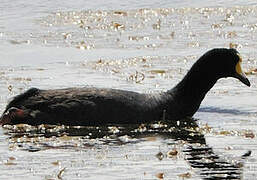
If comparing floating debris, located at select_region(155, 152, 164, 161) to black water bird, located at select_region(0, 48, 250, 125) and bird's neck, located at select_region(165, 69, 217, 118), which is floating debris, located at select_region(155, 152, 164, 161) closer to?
black water bird, located at select_region(0, 48, 250, 125)

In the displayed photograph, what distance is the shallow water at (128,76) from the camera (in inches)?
476

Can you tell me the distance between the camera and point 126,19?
2897cm

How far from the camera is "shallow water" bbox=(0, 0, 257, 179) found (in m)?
12.1

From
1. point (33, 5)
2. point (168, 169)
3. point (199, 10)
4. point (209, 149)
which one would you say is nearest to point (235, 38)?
point (199, 10)

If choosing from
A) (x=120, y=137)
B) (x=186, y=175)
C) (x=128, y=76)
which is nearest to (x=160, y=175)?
(x=186, y=175)

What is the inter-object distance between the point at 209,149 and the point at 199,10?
17931mm

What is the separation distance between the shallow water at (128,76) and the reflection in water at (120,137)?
0.02 m

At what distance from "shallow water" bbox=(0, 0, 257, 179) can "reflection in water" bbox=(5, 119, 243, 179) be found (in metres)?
0.02

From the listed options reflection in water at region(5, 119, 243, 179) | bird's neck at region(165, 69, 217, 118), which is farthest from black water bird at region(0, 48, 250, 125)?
bird's neck at region(165, 69, 217, 118)

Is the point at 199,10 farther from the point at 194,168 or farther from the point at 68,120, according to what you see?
Answer: the point at 194,168

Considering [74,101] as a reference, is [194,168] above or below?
below

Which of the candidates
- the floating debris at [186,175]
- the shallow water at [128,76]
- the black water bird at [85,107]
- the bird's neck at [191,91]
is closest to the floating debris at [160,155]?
the shallow water at [128,76]

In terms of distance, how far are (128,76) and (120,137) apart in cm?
571

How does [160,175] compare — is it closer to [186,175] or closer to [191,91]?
[186,175]
